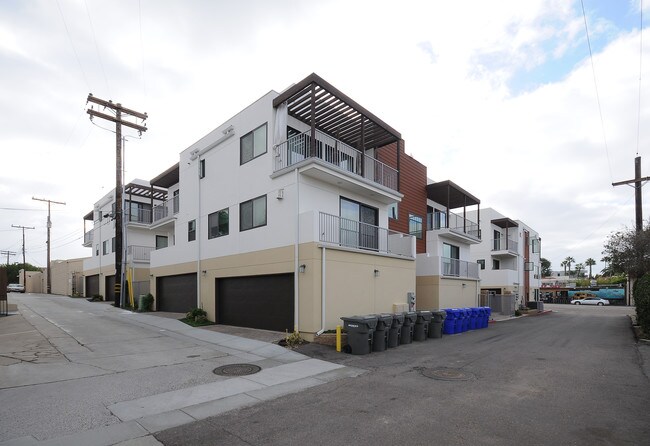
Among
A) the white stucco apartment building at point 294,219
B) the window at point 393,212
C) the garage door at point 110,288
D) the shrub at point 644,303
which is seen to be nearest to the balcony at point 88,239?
the garage door at point 110,288

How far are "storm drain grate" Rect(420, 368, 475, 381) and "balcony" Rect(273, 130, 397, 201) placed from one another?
7345 millimetres

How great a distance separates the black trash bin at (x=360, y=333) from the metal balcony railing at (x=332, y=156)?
5.52 meters

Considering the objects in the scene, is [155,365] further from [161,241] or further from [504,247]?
[504,247]

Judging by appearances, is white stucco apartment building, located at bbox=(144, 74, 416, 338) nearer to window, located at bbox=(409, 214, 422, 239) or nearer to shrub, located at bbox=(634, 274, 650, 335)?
window, located at bbox=(409, 214, 422, 239)

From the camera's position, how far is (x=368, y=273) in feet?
47.6

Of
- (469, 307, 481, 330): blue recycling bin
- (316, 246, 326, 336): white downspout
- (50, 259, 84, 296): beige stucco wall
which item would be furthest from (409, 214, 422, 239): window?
(50, 259, 84, 296): beige stucco wall

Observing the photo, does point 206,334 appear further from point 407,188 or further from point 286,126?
point 407,188

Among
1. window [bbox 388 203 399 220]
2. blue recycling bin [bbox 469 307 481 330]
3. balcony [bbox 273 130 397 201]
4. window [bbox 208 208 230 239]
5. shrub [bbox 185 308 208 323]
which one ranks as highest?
balcony [bbox 273 130 397 201]

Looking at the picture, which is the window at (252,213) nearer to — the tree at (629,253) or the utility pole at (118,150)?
the utility pole at (118,150)

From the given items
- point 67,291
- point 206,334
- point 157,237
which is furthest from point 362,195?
point 67,291

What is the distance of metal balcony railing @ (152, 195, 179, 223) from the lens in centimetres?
2284

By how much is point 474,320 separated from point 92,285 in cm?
3261

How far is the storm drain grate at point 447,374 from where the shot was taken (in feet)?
26.8

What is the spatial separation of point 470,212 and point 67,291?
4234 centimetres
